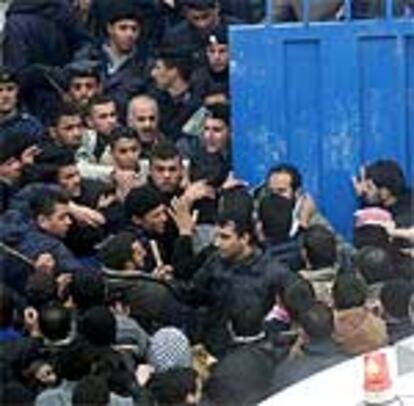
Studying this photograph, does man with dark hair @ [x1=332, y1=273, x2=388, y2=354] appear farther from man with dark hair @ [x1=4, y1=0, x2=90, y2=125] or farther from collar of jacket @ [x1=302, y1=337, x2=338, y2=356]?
man with dark hair @ [x1=4, y1=0, x2=90, y2=125]

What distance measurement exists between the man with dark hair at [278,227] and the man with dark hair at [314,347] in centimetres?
81

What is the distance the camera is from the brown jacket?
5961 mm

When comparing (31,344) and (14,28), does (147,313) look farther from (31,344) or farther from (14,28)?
(14,28)

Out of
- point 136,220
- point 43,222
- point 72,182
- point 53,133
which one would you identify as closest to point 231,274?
point 136,220

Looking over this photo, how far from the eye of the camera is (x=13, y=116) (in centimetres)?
805

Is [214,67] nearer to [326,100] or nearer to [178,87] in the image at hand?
[178,87]

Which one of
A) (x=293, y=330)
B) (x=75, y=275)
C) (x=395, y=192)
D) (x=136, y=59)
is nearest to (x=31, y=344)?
(x=75, y=275)

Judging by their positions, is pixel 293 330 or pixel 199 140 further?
pixel 199 140

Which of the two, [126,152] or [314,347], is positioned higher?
[126,152]

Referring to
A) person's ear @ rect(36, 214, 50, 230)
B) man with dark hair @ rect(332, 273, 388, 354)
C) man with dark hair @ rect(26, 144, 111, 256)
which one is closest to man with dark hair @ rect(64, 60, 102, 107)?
man with dark hair @ rect(26, 144, 111, 256)

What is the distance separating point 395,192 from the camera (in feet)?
23.7

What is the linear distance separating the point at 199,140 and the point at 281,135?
1.62 feet

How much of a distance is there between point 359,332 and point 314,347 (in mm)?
193

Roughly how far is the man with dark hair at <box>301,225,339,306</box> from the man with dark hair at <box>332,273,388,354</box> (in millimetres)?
353
